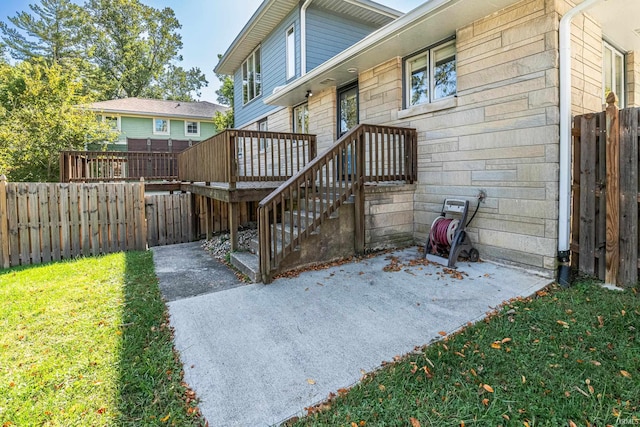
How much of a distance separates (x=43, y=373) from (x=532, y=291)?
15.3 ft

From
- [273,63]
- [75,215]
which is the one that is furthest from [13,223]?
[273,63]

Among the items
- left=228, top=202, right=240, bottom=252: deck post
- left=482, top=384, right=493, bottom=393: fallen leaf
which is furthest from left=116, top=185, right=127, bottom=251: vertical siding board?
left=482, top=384, right=493, bottom=393: fallen leaf

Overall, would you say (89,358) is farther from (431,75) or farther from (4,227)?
(431,75)

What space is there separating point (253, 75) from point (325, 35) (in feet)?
13.9

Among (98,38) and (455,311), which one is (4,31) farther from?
(455,311)

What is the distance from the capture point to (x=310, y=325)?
315cm

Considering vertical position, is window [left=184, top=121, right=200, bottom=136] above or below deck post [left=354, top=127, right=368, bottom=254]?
above

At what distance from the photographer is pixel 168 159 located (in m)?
12.5

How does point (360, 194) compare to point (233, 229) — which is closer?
point (360, 194)

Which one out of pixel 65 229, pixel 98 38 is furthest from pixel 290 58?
pixel 98 38

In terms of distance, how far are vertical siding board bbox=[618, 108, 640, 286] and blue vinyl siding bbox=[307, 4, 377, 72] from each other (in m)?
7.45

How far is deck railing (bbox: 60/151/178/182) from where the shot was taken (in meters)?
10.5

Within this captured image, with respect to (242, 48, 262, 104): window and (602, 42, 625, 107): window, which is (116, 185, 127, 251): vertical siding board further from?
(602, 42, 625, 107): window

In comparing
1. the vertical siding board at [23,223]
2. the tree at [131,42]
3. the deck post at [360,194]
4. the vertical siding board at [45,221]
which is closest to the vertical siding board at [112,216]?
the vertical siding board at [45,221]
